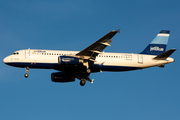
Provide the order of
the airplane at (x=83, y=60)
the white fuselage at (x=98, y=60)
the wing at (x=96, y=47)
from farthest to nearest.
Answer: the white fuselage at (x=98, y=60), the airplane at (x=83, y=60), the wing at (x=96, y=47)

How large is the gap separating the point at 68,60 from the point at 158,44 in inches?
709

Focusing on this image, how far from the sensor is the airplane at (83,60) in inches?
1817

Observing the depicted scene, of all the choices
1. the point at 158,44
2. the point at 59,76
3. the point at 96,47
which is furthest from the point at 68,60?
the point at 158,44

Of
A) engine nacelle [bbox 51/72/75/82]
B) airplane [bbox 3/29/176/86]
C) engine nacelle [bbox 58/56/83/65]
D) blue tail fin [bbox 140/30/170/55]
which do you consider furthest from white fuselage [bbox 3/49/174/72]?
engine nacelle [bbox 51/72/75/82]

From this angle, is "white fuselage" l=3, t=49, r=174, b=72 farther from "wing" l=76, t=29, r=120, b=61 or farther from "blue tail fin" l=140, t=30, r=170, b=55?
"wing" l=76, t=29, r=120, b=61

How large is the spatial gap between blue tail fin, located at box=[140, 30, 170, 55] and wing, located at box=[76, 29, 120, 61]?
35.8 ft

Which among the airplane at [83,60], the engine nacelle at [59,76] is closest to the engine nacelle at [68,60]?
the airplane at [83,60]

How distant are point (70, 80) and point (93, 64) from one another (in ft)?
22.8

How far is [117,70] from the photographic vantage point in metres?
50.0

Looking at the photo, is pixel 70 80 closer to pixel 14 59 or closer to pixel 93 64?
pixel 93 64

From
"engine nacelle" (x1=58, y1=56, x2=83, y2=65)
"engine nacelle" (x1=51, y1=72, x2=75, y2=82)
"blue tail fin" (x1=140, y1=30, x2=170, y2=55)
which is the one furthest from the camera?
"blue tail fin" (x1=140, y1=30, x2=170, y2=55)

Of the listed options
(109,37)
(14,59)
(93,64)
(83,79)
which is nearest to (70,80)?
(83,79)

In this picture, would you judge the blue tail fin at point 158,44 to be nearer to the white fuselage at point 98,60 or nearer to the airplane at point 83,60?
the airplane at point 83,60

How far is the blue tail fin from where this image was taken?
53.6m
